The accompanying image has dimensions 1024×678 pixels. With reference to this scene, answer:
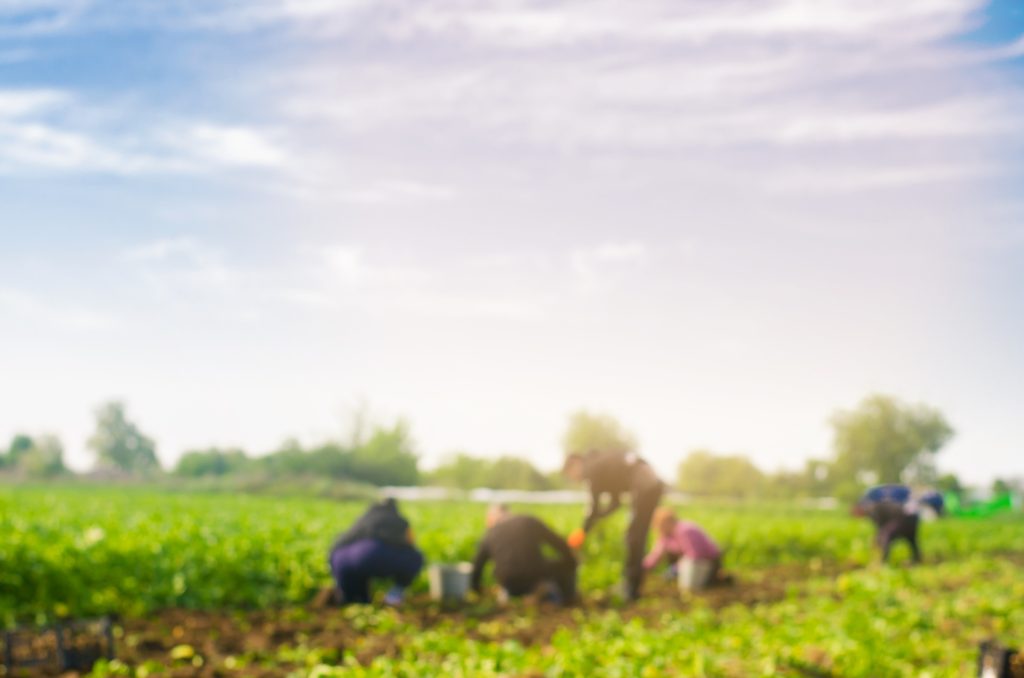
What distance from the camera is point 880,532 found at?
17.5m

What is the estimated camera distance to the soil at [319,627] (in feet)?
27.2

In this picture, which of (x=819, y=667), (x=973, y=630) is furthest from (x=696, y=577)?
(x=819, y=667)

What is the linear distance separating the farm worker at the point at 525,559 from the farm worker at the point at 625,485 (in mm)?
573

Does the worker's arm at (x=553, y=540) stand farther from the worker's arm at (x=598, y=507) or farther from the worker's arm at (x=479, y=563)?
the worker's arm at (x=479, y=563)

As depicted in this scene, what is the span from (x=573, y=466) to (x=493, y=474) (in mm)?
52649

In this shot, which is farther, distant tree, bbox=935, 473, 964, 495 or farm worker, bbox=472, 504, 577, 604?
distant tree, bbox=935, 473, 964, 495

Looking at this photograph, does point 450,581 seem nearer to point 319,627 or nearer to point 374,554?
point 374,554

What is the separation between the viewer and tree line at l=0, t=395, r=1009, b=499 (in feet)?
206

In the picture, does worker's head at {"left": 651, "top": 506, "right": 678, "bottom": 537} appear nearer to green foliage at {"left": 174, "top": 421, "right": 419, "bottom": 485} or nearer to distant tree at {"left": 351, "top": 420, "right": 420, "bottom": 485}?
green foliage at {"left": 174, "top": 421, "right": 419, "bottom": 485}

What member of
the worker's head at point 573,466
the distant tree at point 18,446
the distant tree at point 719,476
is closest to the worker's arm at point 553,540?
the worker's head at point 573,466

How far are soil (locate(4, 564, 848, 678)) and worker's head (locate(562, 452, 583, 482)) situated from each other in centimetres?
138

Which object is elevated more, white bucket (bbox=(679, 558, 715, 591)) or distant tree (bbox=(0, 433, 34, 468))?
distant tree (bbox=(0, 433, 34, 468))

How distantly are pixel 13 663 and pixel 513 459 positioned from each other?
55.2m

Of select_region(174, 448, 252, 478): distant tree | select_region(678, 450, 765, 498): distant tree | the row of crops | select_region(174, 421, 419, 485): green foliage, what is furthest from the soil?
select_region(174, 448, 252, 478): distant tree
